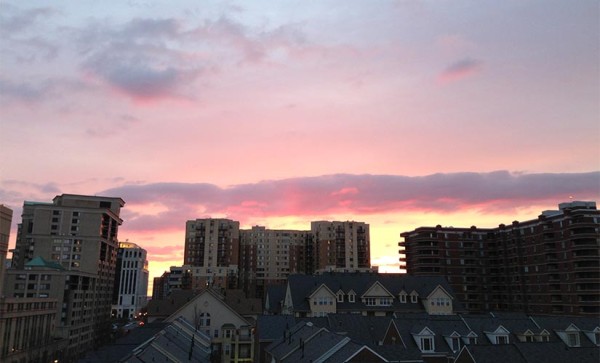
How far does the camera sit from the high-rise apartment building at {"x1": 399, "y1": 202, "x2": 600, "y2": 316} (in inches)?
3910

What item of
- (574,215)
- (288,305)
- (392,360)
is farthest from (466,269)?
(392,360)

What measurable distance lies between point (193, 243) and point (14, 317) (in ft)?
320

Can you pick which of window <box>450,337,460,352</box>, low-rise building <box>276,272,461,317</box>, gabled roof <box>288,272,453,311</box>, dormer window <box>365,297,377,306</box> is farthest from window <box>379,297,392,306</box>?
window <box>450,337,460,352</box>

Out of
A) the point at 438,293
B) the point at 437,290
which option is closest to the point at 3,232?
the point at 437,290

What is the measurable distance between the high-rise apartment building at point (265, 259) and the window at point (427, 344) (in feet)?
456

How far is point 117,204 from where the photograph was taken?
527 ft

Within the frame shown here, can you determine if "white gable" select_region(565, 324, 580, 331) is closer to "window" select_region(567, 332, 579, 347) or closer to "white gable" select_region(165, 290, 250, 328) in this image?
"window" select_region(567, 332, 579, 347)

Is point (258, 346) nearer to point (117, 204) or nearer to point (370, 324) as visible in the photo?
point (370, 324)

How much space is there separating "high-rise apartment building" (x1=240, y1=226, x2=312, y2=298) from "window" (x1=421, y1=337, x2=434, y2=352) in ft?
456

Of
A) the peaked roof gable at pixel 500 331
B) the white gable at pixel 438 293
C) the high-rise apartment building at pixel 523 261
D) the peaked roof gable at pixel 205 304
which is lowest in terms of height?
the peaked roof gable at pixel 500 331

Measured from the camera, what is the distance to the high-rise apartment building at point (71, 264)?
4151 inches

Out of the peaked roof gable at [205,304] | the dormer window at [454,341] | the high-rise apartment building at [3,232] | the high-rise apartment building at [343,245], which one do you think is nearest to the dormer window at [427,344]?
the dormer window at [454,341]

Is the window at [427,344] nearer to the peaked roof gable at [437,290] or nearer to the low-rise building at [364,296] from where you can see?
the low-rise building at [364,296]

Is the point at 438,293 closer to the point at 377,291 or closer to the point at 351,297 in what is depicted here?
the point at 377,291
